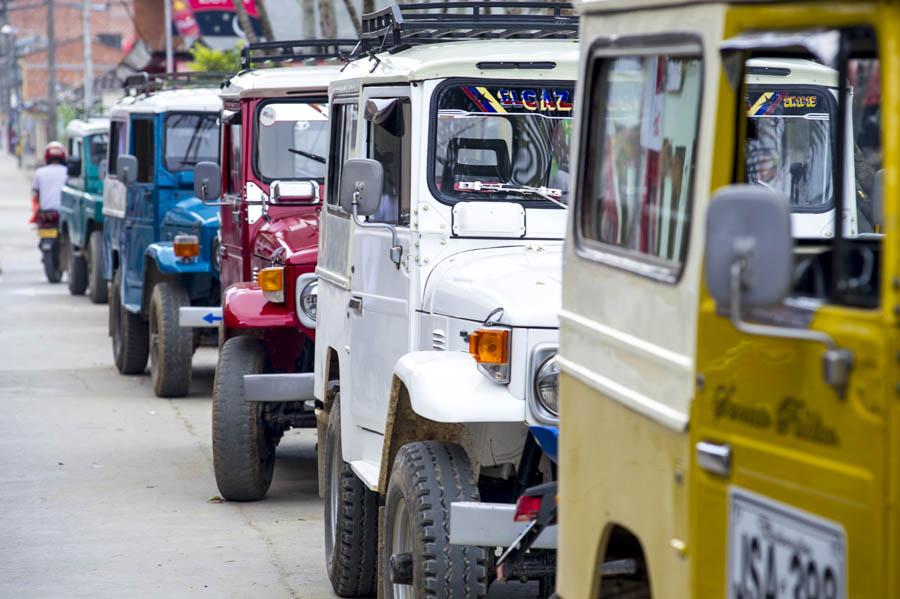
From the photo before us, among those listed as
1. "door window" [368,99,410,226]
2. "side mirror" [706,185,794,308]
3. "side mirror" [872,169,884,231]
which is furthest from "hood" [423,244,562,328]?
"side mirror" [706,185,794,308]

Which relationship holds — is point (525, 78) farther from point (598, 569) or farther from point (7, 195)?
point (7, 195)

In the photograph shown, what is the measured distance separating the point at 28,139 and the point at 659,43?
101650 mm

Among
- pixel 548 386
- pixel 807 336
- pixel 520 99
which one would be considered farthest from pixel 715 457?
pixel 520 99

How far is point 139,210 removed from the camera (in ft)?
49.7

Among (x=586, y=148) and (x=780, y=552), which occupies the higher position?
(x=586, y=148)

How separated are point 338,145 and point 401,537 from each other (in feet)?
7.86

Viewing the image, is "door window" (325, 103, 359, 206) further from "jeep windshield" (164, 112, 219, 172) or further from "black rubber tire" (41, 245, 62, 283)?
"black rubber tire" (41, 245, 62, 283)

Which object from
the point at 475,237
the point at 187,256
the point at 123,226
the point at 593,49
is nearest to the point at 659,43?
the point at 593,49

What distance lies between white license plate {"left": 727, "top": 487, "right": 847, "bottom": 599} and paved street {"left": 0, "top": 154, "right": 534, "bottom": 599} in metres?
4.25

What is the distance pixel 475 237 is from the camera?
6.43 meters

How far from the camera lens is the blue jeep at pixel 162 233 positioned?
13617 millimetres

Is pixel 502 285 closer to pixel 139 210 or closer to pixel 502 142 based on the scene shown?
pixel 502 142

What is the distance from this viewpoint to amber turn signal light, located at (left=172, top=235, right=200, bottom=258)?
13445mm

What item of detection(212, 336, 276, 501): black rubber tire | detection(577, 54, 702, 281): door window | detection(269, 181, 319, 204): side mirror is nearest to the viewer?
detection(577, 54, 702, 281): door window
